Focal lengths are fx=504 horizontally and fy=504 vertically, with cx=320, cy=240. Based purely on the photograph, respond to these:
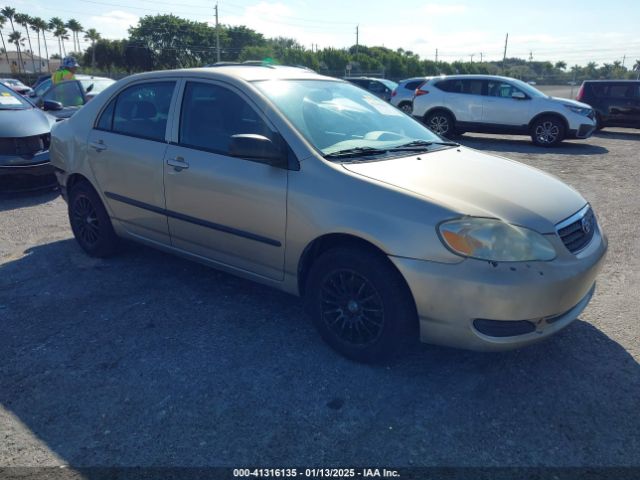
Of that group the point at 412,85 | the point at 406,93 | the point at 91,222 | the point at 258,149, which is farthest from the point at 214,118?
the point at 412,85

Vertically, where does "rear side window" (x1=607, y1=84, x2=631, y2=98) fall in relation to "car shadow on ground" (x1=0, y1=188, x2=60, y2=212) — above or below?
above

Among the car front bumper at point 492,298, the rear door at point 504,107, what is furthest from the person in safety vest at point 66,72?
the car front bumper at point 492,298

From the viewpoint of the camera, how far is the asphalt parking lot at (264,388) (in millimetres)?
2363

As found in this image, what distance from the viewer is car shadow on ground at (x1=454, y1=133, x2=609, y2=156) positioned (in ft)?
37.3

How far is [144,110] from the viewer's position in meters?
4.08

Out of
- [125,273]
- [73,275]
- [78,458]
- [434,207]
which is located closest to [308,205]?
[434,207]

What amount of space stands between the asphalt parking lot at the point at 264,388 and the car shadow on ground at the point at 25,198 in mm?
2760

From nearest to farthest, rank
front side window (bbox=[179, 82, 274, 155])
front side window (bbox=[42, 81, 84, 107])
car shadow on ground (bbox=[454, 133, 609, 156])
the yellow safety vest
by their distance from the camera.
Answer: front side window (bbox=[179, 82, 274, 155])
front side window (bbox=[42, 81, 84, 107])
the yellow safety vest
car shadow on ground (bbox=[454, 133, 609, 156])

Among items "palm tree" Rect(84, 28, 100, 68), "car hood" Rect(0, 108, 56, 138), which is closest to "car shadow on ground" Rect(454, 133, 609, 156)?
"car hood" Rect(0, 108, 56, 138)

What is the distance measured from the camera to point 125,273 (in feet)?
14.5

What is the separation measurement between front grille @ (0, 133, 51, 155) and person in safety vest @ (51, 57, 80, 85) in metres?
3.37

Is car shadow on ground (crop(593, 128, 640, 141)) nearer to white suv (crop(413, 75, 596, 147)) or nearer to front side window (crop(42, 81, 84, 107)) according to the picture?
white suv (crop(413, 75, 596, 147))

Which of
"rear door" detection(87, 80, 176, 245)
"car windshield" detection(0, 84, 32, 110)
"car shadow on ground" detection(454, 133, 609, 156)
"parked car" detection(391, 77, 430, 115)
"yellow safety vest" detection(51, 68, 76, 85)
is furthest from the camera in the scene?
"parked car" detection(391, 77, 430, 115)

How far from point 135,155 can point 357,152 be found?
1.86m
